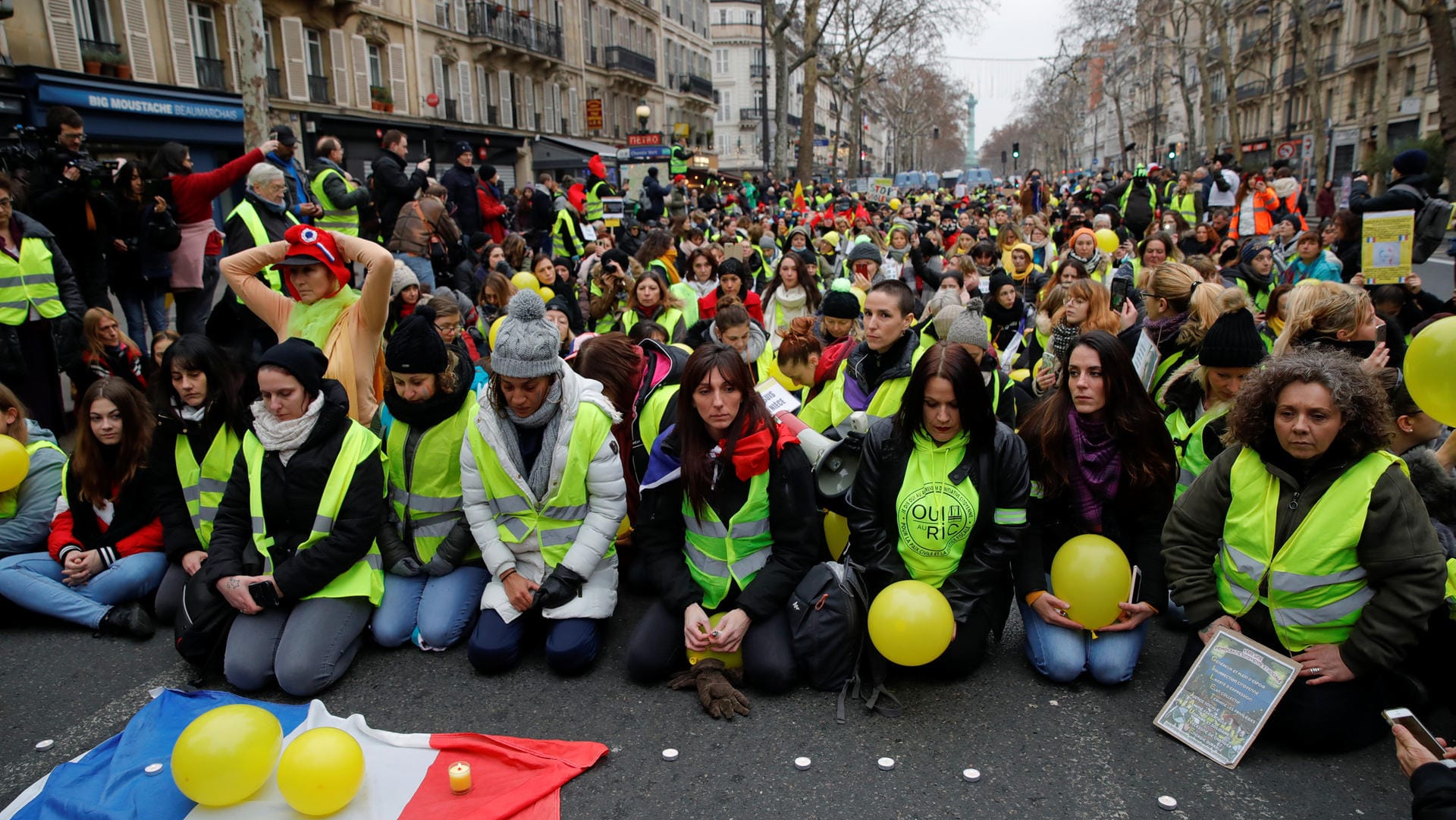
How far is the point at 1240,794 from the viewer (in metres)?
3.09

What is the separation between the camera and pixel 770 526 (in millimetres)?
3971

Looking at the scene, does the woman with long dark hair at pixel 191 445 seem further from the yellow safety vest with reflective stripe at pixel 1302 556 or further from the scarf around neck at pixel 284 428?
the yellow safety vest with reflective stripe at pixel 1302 556

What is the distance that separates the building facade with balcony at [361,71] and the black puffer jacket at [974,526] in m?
17.5

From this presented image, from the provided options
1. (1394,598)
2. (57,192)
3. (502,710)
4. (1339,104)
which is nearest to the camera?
(1394,598)

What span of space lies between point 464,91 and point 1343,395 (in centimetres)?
3110

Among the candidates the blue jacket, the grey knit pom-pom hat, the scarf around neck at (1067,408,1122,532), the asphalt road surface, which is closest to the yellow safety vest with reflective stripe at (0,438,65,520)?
the blue jacket

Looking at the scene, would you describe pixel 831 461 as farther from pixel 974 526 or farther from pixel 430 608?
pixel 430 608

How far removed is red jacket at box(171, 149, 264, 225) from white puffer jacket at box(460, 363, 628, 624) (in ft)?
15.4

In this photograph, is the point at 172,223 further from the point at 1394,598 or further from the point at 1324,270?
the point at 1324,270

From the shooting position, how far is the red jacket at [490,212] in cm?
1187

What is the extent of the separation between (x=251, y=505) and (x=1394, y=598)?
451 centimetres

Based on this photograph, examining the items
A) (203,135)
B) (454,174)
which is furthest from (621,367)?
(203,135)

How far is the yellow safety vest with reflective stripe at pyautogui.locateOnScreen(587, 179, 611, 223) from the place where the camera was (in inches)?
533

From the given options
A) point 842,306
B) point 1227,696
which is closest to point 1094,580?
point 1227,696
